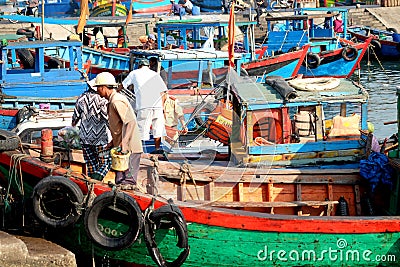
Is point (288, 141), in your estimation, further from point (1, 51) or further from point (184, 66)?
→ point (1, 51)

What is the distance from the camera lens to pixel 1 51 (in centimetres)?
1423

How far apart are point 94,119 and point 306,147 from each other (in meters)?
2.40

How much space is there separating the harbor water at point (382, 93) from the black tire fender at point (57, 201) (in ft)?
24.2

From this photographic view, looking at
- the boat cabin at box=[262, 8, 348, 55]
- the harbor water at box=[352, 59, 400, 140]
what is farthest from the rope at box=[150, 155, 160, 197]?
the boat cabin at box=[262, 8, 348, 55]

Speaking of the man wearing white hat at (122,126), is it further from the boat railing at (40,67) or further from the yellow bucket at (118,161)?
the boat railing at (40,67)

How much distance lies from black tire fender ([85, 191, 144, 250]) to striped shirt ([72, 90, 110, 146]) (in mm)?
902

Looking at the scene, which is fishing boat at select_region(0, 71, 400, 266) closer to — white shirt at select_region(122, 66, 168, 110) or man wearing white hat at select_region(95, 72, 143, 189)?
man wearing white hat at select_region(95, 72, 143, 189)

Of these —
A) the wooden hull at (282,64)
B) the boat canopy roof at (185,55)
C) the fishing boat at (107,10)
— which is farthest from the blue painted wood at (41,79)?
the fishing boat at (107,10)

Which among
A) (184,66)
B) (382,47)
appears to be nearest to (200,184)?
(184,66)

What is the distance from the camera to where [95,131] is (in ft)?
26.0

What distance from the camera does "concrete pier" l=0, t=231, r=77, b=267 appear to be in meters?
6.89

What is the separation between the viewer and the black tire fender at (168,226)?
7.05 metres

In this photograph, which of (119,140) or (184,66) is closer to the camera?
(119,140)

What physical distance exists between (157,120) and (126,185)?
258cm
